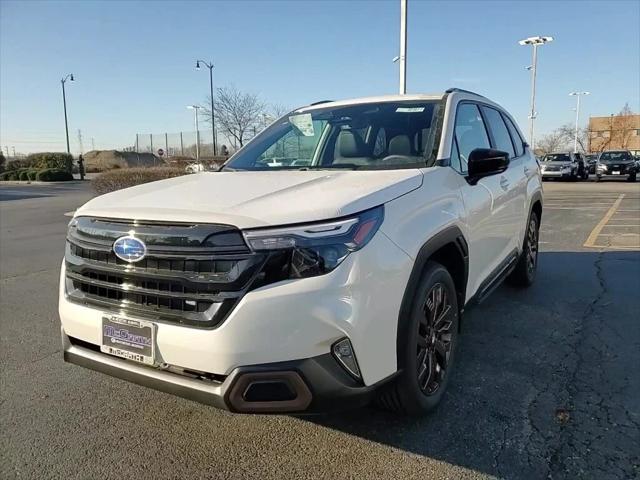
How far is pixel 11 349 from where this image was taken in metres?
4.04

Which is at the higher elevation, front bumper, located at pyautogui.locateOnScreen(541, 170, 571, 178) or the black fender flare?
the black fender flare

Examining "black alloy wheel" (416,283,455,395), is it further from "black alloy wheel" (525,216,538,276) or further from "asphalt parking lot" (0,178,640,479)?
"black alloy wheel" (525,216,538,276)

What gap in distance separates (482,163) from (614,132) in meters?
81.6

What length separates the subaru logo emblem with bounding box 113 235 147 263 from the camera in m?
2.30

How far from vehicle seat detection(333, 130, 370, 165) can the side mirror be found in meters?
0.66

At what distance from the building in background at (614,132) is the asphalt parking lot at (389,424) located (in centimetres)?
7490

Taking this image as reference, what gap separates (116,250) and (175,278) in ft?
1.20

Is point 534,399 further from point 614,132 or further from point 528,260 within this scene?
point 614,132

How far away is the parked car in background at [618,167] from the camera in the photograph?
27.8 meters

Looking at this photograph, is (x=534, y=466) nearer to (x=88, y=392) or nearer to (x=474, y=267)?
(x=474, y=267)

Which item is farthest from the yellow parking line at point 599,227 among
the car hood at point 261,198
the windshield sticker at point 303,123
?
the car hood at point 261,198

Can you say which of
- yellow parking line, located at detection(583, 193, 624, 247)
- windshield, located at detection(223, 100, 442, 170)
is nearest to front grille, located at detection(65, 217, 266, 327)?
windshield, located at detection(223, 100, 442, 170)

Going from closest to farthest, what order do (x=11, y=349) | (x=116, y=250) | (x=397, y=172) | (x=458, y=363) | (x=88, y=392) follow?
(x=116, y=250)
(x=397, y=172)
(x=88, y=392)
(x=458, y=363)
(x=11, y=349)

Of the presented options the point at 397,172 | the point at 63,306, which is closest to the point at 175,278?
the point at 63,306
